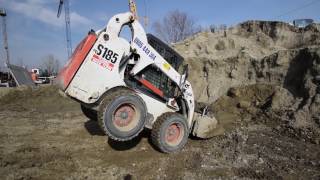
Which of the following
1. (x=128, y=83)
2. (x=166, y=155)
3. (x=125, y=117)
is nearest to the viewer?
(x=125, y=117)

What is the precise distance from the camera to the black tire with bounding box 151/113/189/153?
6.59 m

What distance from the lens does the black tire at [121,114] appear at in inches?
218

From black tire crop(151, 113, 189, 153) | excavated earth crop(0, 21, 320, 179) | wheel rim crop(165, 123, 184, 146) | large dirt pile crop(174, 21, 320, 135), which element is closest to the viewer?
excavated earth crop(0, 21, 320, 179)

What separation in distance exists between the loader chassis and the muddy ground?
2.24 feet

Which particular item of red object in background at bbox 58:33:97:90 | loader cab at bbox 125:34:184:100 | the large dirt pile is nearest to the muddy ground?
the large dirt pile

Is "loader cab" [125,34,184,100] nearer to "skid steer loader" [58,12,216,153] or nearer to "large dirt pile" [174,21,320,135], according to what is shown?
"skid steer loader" [58,12,216,153]

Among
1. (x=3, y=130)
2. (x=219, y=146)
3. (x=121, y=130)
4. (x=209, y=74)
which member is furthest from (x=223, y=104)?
(x=3, y=130)

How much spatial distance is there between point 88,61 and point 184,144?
2977 millimetres

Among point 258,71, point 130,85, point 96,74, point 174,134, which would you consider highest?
point 258,71

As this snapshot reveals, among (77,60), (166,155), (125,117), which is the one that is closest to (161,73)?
(125,117)

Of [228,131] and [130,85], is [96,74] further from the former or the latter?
[228,131]

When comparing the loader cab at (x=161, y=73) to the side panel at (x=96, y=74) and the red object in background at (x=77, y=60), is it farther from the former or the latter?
the red object in background at (x=77, y=60)

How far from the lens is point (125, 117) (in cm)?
585

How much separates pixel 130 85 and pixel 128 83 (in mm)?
59
